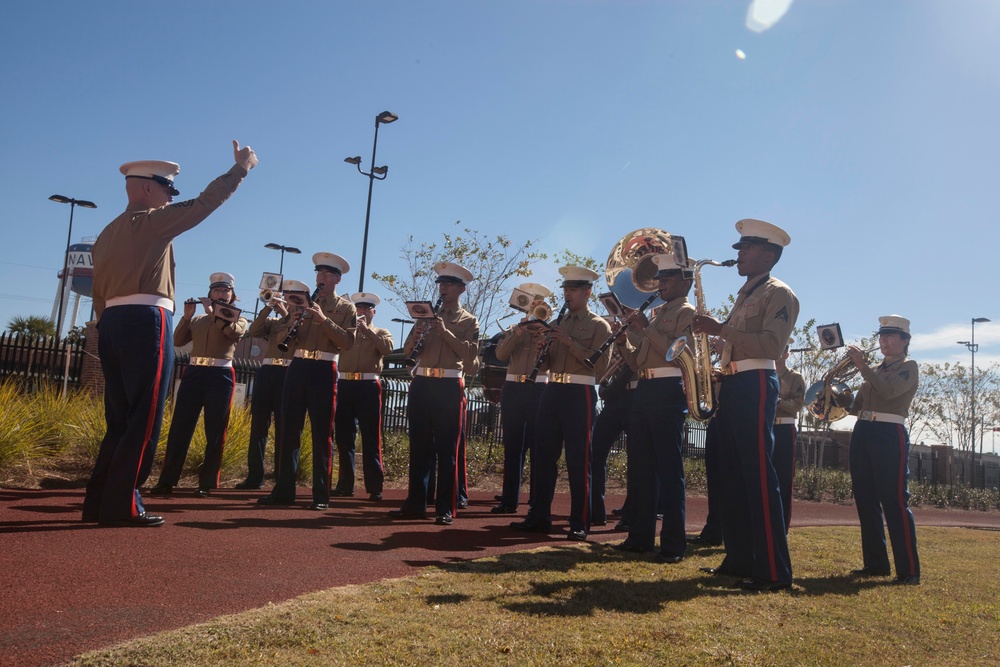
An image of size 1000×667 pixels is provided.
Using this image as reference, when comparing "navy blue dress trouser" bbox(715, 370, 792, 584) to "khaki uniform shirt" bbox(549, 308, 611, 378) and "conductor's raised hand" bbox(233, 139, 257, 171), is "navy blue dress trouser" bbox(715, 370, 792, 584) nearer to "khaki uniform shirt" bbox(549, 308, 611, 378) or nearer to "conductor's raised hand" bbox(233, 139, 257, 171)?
"khaki uniform shirt" bbox(549, 308, 611, 378)

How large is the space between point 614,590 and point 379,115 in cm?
1784

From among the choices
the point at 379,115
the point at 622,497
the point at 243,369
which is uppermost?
the point at 379,115

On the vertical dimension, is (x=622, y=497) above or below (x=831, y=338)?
below

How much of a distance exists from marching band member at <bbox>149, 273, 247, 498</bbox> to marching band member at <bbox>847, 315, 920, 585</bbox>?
6120 mm

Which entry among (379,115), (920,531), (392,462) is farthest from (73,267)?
(920,531)

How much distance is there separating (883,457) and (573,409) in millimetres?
2543

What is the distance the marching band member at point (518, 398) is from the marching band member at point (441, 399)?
0.45 metres

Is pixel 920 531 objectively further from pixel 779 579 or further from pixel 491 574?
pixel 491 574

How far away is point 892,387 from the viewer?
22.0 feet

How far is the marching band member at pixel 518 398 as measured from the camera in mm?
7648

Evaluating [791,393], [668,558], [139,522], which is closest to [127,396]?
[139,522]

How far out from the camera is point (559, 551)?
6.15 metres

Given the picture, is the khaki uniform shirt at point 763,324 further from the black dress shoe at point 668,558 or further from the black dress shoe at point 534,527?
the black dress shoe at point 534,527

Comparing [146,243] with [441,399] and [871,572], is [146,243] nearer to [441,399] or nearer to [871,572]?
[441,399]
